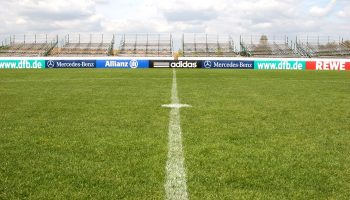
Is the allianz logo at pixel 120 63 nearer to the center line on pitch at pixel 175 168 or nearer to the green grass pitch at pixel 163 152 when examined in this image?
the green grass pitch at pixel 163 152

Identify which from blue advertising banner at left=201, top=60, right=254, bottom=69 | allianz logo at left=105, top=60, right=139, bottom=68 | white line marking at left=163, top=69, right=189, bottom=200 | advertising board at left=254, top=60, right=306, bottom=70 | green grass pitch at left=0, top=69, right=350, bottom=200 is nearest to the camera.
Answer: white line marking at left=163, top=69, right=189, bottom=200

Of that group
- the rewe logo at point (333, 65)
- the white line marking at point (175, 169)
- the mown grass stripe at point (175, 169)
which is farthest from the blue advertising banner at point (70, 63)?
the mown grass stripe at point (175, 169)

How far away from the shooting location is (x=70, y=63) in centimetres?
3641

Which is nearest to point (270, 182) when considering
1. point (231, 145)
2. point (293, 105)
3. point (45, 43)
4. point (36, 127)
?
point (231, 145)

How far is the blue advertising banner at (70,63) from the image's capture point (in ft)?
117

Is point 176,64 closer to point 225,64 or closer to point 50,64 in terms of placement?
point 225,64

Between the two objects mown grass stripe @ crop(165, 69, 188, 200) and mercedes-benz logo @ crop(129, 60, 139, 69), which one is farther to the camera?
mercedes-benz logo @ crop(129, 60, 139, 69)

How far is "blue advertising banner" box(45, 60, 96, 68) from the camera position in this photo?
117 feet

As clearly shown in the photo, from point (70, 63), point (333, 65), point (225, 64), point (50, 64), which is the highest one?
point (70, 63)

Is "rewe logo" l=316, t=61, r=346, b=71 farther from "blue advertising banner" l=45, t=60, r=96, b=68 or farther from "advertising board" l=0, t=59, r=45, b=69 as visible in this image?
"advertising board" l=0, t=59, r=45, b=69

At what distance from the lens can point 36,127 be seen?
21.3 ft

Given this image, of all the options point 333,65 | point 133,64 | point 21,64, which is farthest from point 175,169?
point 333,65

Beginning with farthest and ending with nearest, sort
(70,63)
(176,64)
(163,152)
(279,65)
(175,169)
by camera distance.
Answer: (279,65) < (70,63) < (176,64) < (163,152) < (175,169)

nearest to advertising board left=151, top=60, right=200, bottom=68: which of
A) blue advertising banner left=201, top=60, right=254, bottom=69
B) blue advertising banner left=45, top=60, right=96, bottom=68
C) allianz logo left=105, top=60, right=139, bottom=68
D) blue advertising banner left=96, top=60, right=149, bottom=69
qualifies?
blue advertising banner left=201, top=60, right=254, bottom=69
